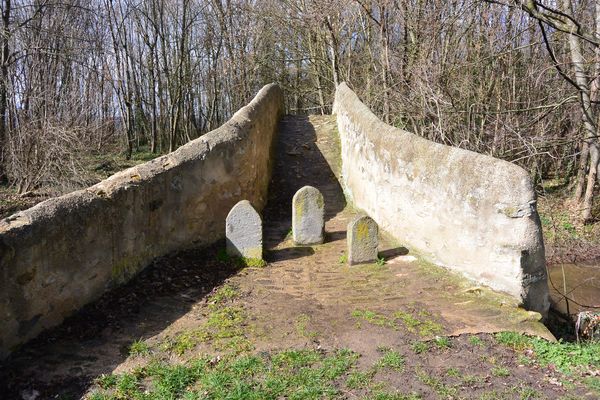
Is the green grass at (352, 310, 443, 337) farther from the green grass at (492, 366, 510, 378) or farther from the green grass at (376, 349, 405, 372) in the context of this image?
the green grass at (492, 366, 510, 378)

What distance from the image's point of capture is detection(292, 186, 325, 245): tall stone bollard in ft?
23.7

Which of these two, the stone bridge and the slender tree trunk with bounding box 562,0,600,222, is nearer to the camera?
the stone bridge

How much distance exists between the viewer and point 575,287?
9.16 meters

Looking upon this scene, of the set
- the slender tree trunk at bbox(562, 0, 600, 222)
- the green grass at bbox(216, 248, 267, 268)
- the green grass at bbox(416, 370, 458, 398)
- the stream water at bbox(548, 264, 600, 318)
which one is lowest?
the stream water at bbox(548, 264, 600, 318)

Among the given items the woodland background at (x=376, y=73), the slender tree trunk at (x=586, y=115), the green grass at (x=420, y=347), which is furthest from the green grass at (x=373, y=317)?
the slender tree trunk at (x=586, y=115)

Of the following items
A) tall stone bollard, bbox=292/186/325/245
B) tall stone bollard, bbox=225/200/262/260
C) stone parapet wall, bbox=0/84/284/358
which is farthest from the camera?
tall stone bollard, bbox=292/186/325/245

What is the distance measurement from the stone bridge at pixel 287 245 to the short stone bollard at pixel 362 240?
20 centimetres

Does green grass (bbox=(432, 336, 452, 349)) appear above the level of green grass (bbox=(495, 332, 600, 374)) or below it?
above

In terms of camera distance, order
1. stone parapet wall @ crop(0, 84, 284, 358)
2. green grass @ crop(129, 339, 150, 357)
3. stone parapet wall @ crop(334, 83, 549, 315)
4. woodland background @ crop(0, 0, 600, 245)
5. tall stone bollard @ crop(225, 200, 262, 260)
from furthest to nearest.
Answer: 1. woodland background @ crop(0, 0, 600, 245)
2. tall stone bollard @ crop(225, 200, 262, 260)
3. stone parapet wall @ crop(334, 83, 549, 315)
4. green grass @ crop(129, 339, 150, 357)
5. stone parapet wall @ crop(0, 84, 284, 358)

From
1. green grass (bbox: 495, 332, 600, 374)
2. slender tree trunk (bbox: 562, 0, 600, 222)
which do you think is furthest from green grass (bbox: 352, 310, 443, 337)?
slender tree trunk (bbox: 562, 0, 600, 222)

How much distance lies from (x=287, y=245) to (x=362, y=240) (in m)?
1.40

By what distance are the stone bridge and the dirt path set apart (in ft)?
0.11

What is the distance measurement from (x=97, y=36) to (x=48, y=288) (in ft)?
61.8

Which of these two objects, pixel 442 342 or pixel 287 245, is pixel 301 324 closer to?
pixel 442 342
